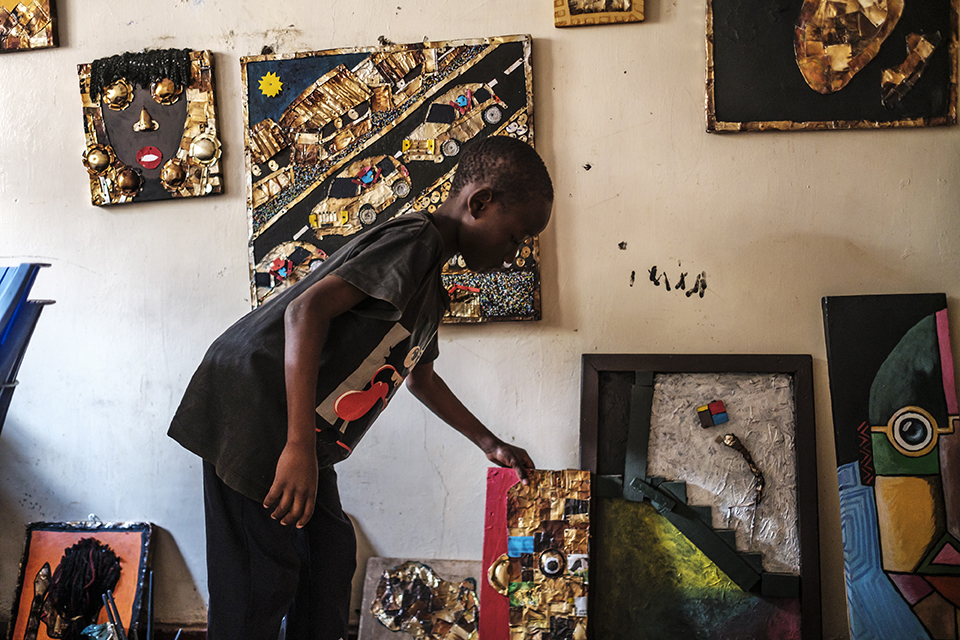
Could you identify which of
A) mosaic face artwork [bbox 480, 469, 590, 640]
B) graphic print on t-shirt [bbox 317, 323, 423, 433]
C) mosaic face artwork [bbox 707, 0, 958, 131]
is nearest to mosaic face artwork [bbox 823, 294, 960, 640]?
mosaic face artwork [bbox 707, 0, 958, 131]

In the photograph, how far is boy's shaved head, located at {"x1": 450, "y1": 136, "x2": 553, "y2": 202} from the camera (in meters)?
1.29

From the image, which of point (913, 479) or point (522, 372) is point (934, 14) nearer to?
point (913, 479)

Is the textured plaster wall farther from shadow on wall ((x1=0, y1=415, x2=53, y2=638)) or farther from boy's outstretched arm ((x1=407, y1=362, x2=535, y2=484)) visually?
boy's outstretched arm ((x1=407, y1=362, x2=535, y2=484))

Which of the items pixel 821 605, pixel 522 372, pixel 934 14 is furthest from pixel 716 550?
pixel 934 14

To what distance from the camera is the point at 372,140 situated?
1.83m

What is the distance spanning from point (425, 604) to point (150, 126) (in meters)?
1.65

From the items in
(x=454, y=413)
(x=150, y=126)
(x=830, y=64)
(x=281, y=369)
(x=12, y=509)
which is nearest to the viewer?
(x=281, y=369)

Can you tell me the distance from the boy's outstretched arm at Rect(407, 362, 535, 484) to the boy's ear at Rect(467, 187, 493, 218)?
449 millimetres

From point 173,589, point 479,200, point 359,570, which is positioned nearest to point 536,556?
point 359,570

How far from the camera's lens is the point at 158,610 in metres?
1.98

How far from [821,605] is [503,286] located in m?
1.24

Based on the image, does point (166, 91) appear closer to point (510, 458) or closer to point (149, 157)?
point (149, 157)

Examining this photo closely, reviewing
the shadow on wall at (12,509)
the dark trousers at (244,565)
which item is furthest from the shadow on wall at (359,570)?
the shadow on wall at (12,509)

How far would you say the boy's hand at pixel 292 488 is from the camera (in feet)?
3.51
